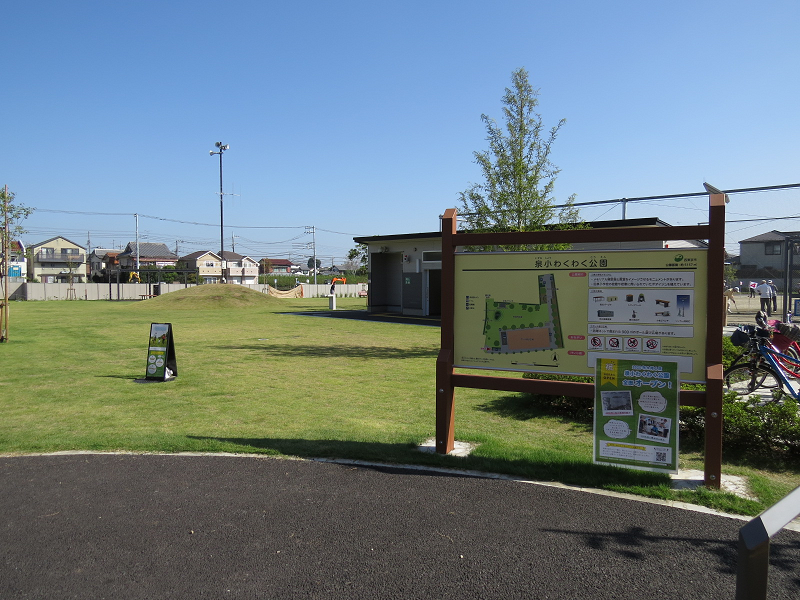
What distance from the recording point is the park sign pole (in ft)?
16.6

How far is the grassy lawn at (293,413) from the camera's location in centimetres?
560

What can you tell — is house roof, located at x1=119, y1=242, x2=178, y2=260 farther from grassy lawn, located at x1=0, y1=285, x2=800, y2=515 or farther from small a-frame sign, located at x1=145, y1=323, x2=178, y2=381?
small a-frame sign, located at x1=145, y1=323, x2=178, y2=381

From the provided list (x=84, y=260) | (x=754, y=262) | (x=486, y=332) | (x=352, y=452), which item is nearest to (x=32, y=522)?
(x=352, y=452)

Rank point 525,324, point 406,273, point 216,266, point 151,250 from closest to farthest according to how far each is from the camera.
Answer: point 525,324, point 406,273, point 151,250, point 216,266

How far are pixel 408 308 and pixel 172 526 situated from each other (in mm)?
25592

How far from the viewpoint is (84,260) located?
98688mm

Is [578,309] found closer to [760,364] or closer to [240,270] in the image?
[760,364]

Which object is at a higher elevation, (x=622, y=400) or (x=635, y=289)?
(x=635, y=289)

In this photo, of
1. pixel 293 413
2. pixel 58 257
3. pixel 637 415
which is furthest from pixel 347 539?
pixel 58 257

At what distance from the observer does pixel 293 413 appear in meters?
8.06

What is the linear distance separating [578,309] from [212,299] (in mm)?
36202

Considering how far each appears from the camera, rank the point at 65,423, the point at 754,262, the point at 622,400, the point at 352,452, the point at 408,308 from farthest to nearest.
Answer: the point at 408,308, the point at 754,262, the point at 65,423, the point at 352,452, the point at 622,400

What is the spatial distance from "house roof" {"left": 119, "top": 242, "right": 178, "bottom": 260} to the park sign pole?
96.7 meters

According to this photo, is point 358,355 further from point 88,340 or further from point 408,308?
point 408,308
